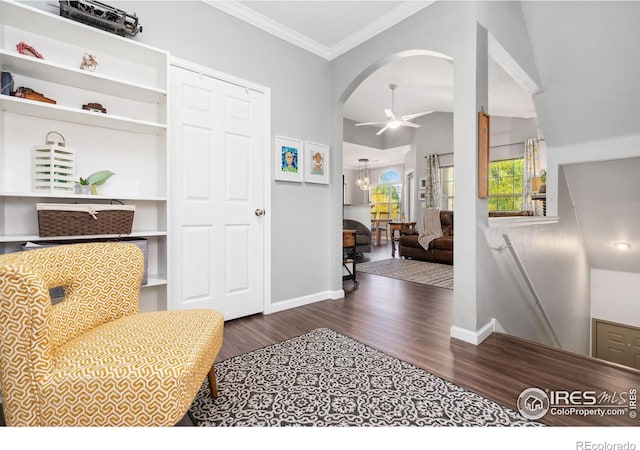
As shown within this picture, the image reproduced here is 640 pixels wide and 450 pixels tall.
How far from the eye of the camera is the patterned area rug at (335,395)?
1.41m

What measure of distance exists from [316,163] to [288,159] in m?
0.37

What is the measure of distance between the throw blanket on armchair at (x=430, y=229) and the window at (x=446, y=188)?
1475mm

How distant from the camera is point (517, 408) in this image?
1.50m

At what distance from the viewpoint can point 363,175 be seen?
12.0 m

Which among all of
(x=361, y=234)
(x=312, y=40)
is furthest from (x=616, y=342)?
(x=312, y=40)

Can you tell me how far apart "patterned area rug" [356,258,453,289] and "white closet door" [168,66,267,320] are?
2.54 meters

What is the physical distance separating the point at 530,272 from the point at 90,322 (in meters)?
3.94

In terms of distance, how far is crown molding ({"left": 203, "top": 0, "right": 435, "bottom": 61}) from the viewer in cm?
265

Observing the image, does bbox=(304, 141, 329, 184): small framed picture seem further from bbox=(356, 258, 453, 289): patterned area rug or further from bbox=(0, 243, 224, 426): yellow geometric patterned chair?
bbox=(0, 243, 224, 426): yellow geometric patterned chair

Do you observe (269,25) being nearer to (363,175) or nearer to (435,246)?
(435,246)

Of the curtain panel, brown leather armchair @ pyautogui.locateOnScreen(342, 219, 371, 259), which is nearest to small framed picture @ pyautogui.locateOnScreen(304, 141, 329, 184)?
brown leather armchair @ pyautogui.locateOnScreen(342, 219, 371, 259)

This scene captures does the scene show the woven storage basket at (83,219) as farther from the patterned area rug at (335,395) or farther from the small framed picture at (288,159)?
the small framed picture at (288,159)

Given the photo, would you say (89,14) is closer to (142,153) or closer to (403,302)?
(142,153)
